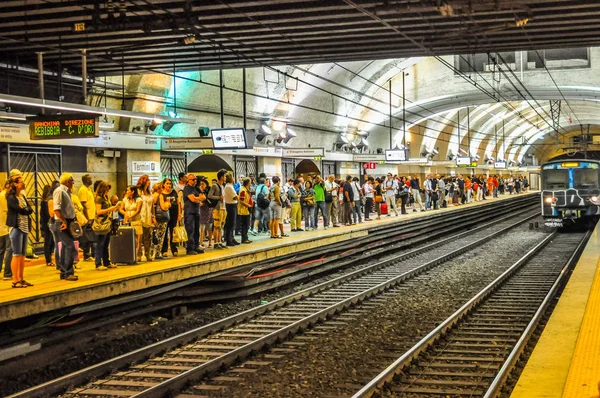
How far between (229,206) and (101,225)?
3.77 m

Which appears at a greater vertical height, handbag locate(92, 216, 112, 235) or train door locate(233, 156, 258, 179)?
train door locate(233, 156, 258, 179)

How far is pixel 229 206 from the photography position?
1543 centimetres

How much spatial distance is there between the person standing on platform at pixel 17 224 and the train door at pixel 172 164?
1049 cm

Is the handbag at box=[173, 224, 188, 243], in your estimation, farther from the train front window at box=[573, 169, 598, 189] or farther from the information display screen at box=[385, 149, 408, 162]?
the information display screen at box=[385, 149, 408, 162]

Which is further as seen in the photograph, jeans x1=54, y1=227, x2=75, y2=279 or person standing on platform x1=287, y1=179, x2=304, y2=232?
person standing on platform x1=287, y1=179, x2=304, y2=232

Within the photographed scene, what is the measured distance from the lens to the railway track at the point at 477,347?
7.44 meters

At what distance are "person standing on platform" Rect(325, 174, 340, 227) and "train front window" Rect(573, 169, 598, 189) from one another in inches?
344

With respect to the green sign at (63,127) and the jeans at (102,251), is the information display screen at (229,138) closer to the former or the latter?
the green sign at (63,127)

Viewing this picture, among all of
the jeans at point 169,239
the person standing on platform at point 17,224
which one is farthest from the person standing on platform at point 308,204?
the person standing on platform at point 17,224

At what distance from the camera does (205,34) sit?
1403 centimetres

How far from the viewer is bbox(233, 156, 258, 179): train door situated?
2464 cm

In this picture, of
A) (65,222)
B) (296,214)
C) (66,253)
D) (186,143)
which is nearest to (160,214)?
(66,253)

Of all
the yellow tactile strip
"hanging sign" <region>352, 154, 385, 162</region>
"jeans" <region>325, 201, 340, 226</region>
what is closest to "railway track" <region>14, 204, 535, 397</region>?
the yellow tactile strip

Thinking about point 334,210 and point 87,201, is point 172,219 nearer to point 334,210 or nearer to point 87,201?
point 87,201
